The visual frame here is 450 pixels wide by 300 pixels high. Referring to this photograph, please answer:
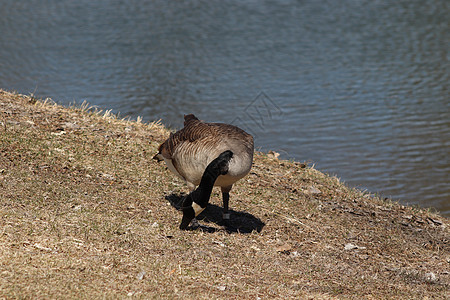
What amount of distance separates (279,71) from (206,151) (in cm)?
1282

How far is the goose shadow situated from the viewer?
7027mm

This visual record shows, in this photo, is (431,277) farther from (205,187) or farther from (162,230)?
(162,230)

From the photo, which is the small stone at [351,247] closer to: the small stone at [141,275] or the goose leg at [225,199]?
the goose leg at [225,199]

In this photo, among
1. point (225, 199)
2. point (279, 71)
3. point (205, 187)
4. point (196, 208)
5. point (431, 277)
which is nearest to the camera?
point (205, 187)

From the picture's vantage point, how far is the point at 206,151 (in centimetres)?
640

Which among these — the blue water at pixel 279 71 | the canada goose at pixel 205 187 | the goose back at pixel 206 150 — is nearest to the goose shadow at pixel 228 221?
the canada goose at pixel 205 187

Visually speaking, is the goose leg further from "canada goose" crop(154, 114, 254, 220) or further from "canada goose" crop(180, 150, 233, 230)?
"canada goose" crop(180, 150, 233, 230)

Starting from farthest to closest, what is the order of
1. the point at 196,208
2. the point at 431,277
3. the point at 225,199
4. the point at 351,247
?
1. the point at 351,247
2. the point at 225,199
3. the point at 431,277
4. the point at 196,208

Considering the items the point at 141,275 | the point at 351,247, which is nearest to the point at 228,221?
the point at 351,247

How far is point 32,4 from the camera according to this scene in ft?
94.8

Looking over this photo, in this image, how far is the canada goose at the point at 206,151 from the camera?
20.5 ft

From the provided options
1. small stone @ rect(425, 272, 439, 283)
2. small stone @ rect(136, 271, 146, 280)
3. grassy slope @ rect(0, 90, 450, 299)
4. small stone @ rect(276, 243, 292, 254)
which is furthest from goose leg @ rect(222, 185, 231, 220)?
small stone @ rect(425, 272, 439, 283)

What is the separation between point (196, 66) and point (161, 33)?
4713 mm

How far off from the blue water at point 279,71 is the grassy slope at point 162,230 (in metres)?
3.25
